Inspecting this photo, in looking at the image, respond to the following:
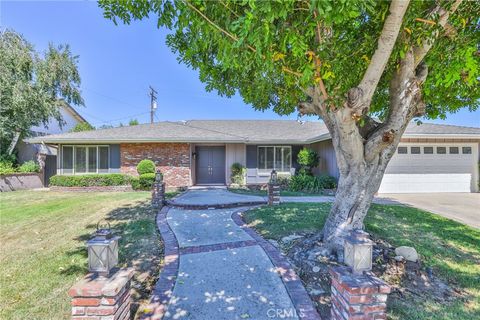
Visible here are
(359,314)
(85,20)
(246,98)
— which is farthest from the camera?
(85,20)

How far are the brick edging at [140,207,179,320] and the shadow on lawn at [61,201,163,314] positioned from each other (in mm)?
129

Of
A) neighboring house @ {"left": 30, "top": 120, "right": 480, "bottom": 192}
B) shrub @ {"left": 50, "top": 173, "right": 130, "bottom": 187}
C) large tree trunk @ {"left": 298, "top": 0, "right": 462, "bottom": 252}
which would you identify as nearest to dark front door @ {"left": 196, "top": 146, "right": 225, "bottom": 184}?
neighboring house @ {"left": 30, "top": 120, "right": 480, "bottom": 192}

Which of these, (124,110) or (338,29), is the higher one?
(124,110)

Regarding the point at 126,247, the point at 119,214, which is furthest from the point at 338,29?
the point at 119,214

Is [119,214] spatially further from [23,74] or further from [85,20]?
[23,74]

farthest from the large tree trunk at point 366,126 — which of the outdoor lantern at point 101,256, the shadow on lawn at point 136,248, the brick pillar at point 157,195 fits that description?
the brick pillar at point 157,195

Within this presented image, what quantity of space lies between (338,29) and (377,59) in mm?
725

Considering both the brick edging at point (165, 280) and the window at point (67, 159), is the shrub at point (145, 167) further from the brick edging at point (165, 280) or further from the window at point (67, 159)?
the brick edging at point (165, 280)

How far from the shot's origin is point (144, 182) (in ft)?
41.8

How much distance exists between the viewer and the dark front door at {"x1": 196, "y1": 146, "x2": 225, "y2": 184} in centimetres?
1471

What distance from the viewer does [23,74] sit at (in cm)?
1595

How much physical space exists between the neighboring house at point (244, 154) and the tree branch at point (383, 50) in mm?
8649

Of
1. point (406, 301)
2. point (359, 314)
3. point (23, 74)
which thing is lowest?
point (406, 301)

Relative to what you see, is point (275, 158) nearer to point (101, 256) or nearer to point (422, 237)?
point (422, 237)
